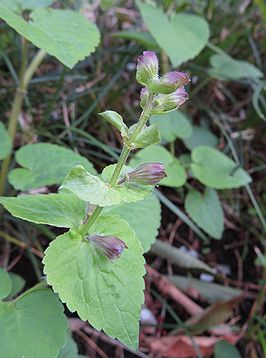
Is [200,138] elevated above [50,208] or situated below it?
below

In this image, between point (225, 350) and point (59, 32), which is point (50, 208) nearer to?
point (59, 32)

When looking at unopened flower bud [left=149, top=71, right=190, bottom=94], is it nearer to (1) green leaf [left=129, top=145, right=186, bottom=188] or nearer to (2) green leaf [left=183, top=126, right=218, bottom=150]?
(1) green leaf [left=129, top=145, right=186, bottom=188]

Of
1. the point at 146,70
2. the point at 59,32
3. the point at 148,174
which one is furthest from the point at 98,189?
the point at 59,32

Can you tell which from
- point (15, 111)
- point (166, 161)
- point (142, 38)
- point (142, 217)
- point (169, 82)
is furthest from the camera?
point (142, 38)

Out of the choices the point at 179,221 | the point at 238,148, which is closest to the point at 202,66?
the point at 238,148

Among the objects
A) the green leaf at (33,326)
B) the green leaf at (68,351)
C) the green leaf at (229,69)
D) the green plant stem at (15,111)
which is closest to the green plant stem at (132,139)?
the green leaf at (33,326)

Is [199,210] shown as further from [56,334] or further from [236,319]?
[56,334]
